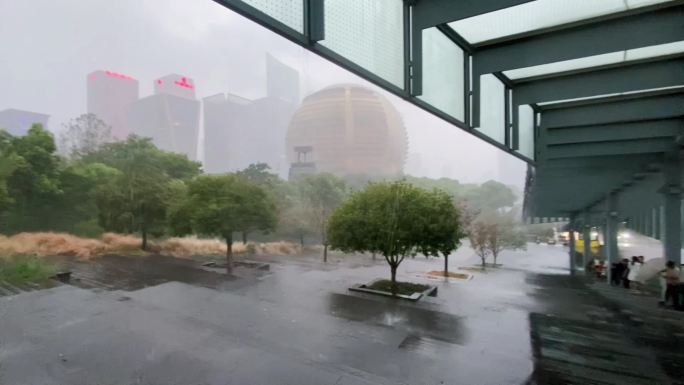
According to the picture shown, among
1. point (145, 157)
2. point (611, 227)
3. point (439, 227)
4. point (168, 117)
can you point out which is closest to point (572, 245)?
point (611, 227)

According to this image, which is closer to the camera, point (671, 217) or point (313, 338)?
point (313, 338)

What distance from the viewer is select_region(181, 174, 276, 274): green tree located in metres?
18.2

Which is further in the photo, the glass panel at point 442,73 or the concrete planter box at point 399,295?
the concrete planter box at point 399,295

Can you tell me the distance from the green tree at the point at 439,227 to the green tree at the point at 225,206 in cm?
984

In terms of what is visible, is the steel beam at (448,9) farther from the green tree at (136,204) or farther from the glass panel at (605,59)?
the green tree at (136,204)

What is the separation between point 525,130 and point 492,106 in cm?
274

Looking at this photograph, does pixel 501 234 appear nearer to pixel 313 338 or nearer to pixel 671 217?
pixel 671 217

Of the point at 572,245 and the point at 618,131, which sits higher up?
the point at 618,131

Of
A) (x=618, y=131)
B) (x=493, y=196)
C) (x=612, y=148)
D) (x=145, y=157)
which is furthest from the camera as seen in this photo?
(x=493, y=196)

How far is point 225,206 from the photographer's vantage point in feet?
59.6

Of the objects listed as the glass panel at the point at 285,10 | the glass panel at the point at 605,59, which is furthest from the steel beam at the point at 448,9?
the glass panel at the point at 605,59

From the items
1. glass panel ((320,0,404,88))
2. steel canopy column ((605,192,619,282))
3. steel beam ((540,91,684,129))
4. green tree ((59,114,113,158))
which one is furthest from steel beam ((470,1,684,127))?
green tree ((59,114,113,158))

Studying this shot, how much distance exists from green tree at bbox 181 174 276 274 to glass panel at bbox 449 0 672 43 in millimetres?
15617

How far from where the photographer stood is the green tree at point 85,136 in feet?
144
